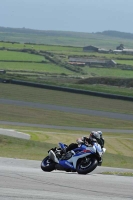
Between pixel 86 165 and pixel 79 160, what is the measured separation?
27 cm

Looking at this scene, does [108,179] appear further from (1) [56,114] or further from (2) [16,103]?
(2) [16,103]

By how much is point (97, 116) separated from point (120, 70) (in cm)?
5615

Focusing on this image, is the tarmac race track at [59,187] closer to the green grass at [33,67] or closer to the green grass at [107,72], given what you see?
the green grass at [33,67]

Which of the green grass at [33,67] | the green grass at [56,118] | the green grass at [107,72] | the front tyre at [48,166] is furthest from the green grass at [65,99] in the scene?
the front tyre at [48,166]

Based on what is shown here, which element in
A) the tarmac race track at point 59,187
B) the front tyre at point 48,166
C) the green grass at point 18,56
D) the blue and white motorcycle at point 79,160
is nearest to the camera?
the tarmac race track at point 59,187

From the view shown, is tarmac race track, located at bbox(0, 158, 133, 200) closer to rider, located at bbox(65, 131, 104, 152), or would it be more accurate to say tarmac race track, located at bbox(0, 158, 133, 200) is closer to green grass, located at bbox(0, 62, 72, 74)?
rider, located at bbox(65, 131, 104, 152)

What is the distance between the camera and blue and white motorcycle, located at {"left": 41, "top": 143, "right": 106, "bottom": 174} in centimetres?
1582

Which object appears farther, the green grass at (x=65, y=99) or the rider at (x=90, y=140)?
the green grass at (x=65, y=99)

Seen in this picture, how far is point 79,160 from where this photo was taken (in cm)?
1603

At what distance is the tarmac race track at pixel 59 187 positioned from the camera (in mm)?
11111

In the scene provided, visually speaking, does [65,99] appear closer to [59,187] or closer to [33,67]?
[33,67]

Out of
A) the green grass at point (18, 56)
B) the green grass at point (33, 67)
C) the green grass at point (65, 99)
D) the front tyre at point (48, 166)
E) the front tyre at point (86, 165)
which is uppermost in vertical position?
the front tyre at point (86, 165)

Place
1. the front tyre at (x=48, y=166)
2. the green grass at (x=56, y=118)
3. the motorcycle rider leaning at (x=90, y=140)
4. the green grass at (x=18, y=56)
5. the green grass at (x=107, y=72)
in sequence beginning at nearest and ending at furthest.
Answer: the motorcycle rider leaning at (x=90, y=140) → the front tyre at (x=48, y=166) → the green grass at (x=56, y=118) → the green grass at (x=107, y=72) → the green grass at (x=18, y=56)

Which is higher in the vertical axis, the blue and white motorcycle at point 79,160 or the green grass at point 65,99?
the blue and white motorcycle at point 79,160
